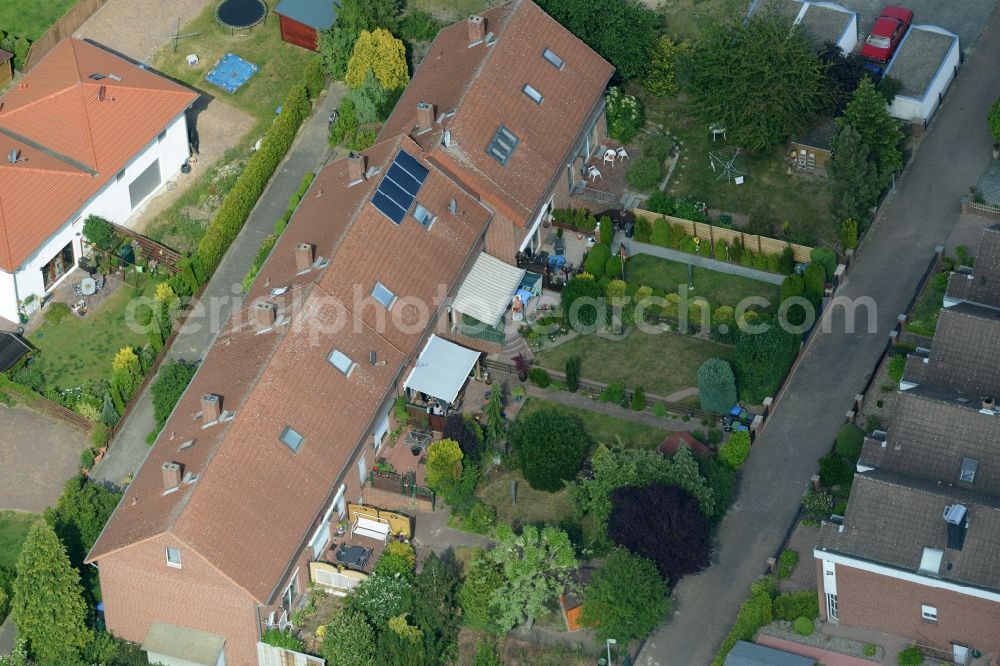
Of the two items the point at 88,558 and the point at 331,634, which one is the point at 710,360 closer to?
the point at 331,634

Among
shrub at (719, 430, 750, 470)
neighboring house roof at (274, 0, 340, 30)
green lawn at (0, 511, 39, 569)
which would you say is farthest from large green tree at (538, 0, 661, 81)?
green lawn at (0, 511, 39, 569)

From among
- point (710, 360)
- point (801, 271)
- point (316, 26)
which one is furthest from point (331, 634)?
point (316, 26)

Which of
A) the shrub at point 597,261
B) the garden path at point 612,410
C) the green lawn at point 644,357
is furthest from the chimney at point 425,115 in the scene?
the garden path at point 612,410

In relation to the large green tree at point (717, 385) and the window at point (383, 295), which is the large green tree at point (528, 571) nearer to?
the large green tree at point (717, 385)

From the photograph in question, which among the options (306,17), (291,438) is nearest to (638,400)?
(291,438)

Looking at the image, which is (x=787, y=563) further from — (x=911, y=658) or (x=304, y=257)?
(x=304, y=257)
